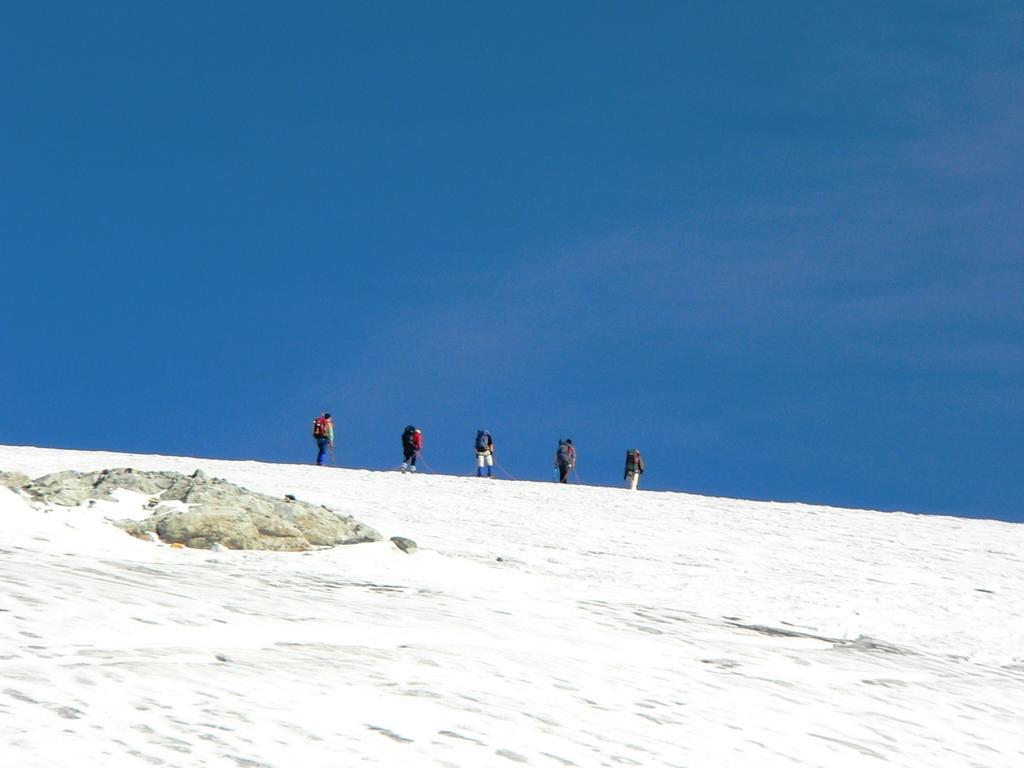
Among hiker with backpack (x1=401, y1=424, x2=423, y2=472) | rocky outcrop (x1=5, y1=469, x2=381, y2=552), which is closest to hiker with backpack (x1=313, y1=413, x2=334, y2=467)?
hiker with backpack (x1=401, y1=424, x2=423, y2=472)

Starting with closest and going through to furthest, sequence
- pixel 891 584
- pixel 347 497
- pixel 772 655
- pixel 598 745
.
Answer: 1. pixel 598 745
2. pixel 772 655
3. pixel 891 584
4. pixel 347 497

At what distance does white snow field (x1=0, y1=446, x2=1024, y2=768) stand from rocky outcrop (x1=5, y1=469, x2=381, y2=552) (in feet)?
1.53

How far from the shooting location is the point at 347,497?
966 inches

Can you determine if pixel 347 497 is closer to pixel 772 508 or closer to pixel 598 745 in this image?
pixel 772 508

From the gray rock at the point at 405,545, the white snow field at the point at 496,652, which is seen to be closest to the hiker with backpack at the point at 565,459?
the white snow field at the point at 496,652

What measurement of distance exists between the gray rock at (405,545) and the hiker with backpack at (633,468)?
19362 mm

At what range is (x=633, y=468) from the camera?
3616 centimetres

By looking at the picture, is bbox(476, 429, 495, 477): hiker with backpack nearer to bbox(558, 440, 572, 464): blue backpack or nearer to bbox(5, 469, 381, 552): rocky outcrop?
bbox(558, 440, 572, 464): blue backpack

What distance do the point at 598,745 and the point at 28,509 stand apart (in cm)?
1077

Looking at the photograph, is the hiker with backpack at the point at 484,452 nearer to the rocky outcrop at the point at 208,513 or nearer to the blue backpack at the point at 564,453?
the blue backpack at the point at 564,453

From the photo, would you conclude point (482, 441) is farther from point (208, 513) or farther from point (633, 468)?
point (208, 513)

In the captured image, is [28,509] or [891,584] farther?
[891,584]

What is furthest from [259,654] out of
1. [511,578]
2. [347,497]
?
[347,497]

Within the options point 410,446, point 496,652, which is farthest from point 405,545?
point 410,446
